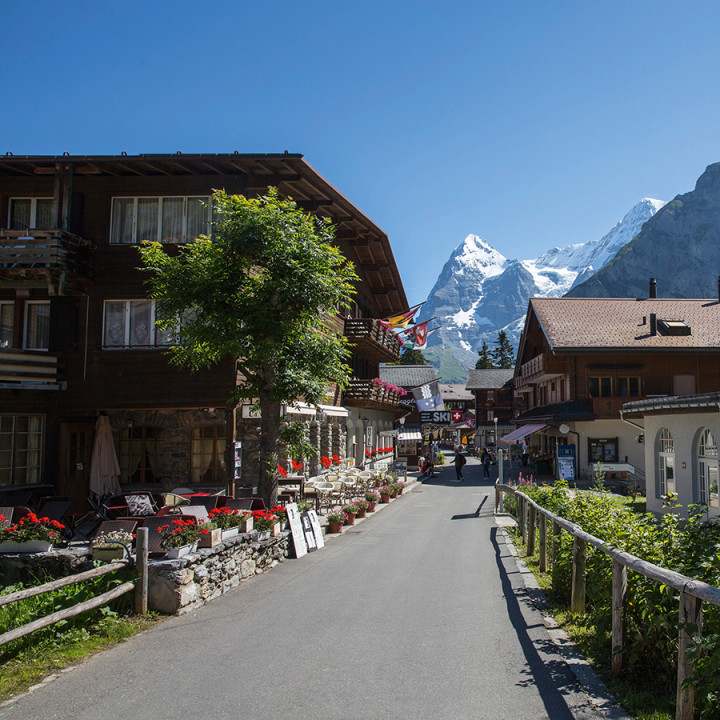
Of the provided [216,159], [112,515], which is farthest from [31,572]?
[216,159]

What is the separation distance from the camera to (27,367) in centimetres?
1720

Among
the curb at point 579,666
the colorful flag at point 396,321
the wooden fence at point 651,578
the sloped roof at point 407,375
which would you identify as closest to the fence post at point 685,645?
the wooden fence at point 651,578

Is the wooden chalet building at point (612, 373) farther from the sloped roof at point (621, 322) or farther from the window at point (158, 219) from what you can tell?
the window at point (158, 219)

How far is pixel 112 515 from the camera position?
13.1 meters

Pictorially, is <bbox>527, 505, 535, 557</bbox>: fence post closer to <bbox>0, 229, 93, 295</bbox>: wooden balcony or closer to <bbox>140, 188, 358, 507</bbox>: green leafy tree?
<bbox>140, 188, 358, 507</bbox>: green leafy tree

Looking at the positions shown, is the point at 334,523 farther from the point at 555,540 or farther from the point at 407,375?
the point at 407,375

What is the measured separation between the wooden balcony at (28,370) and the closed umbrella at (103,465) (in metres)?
1.77

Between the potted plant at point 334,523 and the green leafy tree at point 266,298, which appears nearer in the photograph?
the green leafy tree at point 266,298

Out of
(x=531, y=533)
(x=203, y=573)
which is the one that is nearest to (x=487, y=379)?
(x=531, y=533)

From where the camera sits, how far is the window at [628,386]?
3625cm

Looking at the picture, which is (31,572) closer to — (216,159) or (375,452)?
(216,159)

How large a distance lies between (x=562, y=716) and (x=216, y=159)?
15880 millimetres

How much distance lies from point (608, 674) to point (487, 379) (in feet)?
272

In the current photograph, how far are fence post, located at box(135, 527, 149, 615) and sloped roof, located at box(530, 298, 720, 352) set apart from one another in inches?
1206
